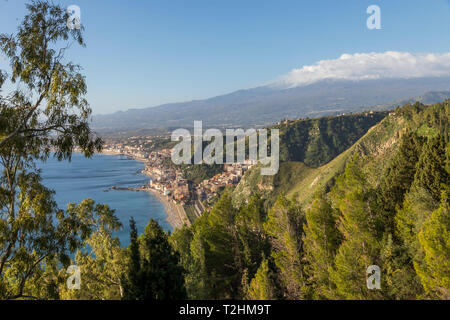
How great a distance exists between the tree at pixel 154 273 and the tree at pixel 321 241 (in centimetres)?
483

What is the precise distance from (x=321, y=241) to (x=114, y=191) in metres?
65.7

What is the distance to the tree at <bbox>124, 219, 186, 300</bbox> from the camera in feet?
22.0

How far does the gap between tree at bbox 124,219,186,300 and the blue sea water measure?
30441mm

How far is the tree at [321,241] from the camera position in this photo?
30.8 ft

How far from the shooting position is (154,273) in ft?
22.5

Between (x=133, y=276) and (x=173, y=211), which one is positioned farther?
(x=173, y=211)

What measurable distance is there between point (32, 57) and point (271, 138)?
77776 mm

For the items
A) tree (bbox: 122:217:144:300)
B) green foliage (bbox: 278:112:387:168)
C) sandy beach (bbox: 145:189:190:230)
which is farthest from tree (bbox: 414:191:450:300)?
Result: green foliage (bbox: 278:112:387:168)

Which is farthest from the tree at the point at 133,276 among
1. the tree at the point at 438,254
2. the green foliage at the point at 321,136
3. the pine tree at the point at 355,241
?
the green foliage at the point at 321,136

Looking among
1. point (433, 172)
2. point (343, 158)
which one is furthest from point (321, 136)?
point (433, 172)

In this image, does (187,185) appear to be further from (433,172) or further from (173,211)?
(433,172)

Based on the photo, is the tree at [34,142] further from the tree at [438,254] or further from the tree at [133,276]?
the tree at [438,254]
